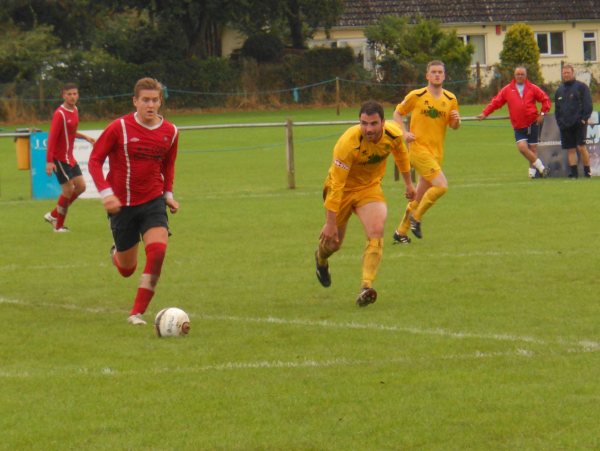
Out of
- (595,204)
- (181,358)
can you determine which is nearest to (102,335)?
(181,358)

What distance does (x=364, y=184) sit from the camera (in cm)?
1149

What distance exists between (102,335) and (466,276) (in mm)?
3931

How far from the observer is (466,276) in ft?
40.4

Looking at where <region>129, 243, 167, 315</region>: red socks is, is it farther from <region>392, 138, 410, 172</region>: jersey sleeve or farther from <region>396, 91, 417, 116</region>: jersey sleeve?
<region>396, 91, 417, 116</region>: jersey sleeve

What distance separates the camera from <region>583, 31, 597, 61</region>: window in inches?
2662

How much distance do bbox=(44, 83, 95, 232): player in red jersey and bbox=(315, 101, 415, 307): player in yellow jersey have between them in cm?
659

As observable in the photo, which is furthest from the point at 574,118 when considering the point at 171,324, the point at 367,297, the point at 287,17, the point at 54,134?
the point at 287,17

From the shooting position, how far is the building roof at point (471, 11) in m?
66.1

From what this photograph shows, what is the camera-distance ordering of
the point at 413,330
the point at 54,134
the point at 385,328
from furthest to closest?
the point at 54,134
the point at 385,328
the point at 413,330

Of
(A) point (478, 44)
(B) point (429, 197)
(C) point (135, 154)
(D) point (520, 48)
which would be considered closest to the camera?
(C) point (135, 154)

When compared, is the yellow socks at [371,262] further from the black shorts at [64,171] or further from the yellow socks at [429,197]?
the black shorts at [64,171]

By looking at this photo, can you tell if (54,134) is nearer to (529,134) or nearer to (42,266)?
(42,266)

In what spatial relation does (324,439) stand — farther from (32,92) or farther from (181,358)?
(32,92)

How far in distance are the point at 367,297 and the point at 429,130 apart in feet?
17.2
